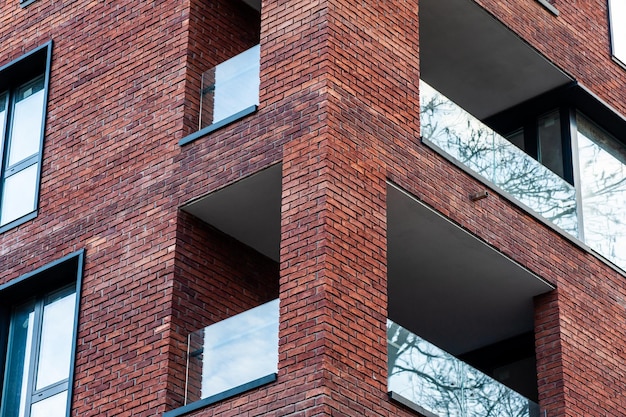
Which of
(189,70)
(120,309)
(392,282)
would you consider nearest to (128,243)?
(120,309)

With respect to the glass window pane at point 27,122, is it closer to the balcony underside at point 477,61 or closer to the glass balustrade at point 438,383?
the balcony underside at point 477,61

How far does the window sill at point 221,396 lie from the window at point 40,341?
2416 mm

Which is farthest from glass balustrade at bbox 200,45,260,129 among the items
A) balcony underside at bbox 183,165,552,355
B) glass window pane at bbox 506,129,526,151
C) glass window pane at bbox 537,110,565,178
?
glass window pane at bbox 506,129,526,151

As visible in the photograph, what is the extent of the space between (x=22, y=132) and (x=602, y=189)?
882cm

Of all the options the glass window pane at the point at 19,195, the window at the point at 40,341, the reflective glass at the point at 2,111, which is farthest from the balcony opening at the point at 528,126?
the reflective glass at the point at 2,111

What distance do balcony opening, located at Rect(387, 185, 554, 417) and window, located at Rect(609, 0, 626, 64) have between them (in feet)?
16.8

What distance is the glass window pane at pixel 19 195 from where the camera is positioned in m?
22.9

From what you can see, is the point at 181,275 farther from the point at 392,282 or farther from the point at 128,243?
the point at 392,282

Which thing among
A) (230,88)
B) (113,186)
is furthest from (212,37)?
(113,186)

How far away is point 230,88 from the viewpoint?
2111 centimetres

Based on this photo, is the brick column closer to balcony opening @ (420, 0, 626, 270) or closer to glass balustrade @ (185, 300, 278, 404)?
glass balustrade @ (185, 300, 278, 404)

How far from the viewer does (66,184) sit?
22188 millimetres

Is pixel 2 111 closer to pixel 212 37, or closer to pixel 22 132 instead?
pixel 22 132

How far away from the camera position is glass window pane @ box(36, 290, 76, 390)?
2138cm
